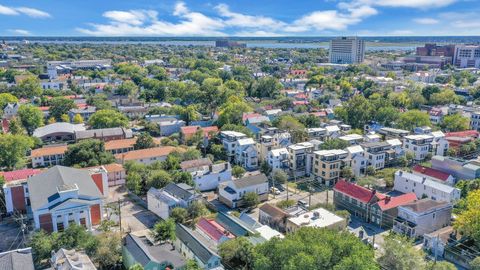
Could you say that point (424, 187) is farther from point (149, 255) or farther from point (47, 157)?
point (47, 157)

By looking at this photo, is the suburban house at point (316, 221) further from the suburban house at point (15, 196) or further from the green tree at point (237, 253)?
the suburban house at point (15, 196)

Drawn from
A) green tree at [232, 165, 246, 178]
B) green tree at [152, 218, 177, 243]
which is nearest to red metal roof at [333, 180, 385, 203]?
green tree at [232, 165, 246, 178]

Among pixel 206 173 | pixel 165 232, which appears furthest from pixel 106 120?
pixel 165 232

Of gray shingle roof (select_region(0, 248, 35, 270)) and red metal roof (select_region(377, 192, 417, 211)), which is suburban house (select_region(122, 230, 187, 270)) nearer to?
gray shingle roof (select_region(0, 248, 35, 270))

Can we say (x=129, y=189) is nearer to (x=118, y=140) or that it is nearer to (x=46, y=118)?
(x=118, y=140)

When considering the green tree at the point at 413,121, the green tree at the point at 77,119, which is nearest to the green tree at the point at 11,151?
the green tree at the point at 77,119

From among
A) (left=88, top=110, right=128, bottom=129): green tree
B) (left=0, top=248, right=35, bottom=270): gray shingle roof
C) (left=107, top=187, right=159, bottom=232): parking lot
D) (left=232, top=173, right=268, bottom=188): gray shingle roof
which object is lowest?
(left=107, top=187, right=159, bottom=232): parking lot
